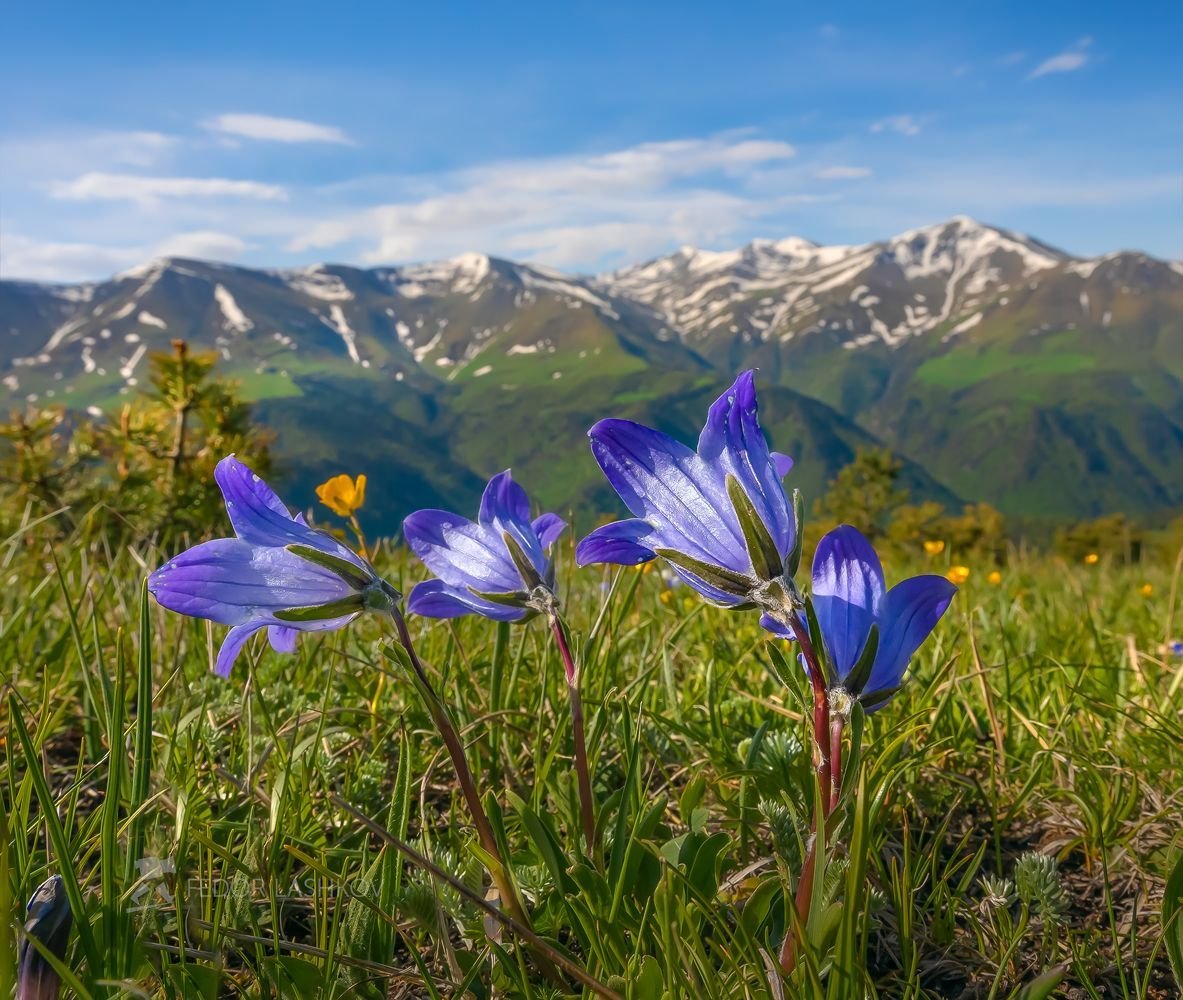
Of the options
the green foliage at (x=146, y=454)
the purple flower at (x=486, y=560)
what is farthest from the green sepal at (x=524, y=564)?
the green foliage at (x=146, y=454)

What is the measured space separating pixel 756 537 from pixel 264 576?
2.88ft

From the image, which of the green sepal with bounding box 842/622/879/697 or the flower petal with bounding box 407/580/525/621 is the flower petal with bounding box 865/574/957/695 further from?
the flower petal with bounding box 407/580/525/621

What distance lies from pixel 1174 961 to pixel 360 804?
1.94 metres

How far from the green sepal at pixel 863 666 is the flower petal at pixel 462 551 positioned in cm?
74

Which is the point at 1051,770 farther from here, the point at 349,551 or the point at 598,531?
the point at 349,551

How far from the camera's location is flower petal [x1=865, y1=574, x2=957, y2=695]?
1655mm

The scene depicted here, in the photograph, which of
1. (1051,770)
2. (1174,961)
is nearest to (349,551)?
(1174,961)

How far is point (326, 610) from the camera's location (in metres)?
1.73

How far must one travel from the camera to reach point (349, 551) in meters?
1.79

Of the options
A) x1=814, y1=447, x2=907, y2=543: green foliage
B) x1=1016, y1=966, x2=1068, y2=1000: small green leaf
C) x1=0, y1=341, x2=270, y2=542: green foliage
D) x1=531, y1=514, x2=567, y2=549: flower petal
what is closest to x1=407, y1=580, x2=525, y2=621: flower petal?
x1=531, y1=514, x2=567, y2=549: flower petal

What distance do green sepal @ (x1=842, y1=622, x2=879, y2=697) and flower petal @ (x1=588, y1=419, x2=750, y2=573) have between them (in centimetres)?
24

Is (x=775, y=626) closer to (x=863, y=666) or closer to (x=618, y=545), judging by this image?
(x=863, y=666)

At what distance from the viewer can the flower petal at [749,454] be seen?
164cm

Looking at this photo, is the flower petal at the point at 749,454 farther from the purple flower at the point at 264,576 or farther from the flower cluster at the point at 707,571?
the purple flower at the point at 264,576
